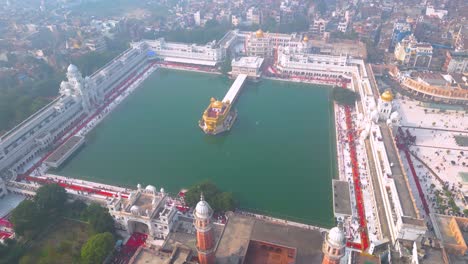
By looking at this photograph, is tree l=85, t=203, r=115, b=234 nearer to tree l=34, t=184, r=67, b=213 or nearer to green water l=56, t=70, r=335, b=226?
tree l=34, t=184, r=67, b=213

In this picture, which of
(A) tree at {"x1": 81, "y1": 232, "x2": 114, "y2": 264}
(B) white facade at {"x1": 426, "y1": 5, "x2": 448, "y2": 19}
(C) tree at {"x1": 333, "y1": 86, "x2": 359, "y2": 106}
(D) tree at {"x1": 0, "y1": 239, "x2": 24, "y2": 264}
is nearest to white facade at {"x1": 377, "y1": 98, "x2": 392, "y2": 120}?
(C) tree at {"x1": 333, "y1": 86, "x2": 359, "y2": 106}

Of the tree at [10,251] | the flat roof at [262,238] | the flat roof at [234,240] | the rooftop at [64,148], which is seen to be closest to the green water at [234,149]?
the rooftop at [64,148]

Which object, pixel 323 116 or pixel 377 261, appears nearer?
pixel 377 261

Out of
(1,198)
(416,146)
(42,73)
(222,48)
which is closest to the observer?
(1,198)

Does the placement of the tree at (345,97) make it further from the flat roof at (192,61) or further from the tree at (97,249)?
the tree at (97,249)

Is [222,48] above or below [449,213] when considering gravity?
above

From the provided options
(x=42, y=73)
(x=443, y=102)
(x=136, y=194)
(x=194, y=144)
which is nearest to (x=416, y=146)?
(x=443, y=102)

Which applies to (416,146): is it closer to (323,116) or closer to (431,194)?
(431,194)
